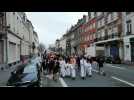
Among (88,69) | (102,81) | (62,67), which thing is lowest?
(102,81)

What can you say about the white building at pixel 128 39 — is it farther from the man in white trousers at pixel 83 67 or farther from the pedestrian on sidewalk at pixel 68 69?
the pedestrian on sidewalk at pixel 68 69

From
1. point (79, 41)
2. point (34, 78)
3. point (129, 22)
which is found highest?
point (129, 22)

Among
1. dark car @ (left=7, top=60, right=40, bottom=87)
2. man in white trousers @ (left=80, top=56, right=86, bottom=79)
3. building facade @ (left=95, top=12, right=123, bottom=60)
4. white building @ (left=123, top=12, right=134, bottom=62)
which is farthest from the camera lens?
white building @ (left=123, top=12, right=134, bottom=62)

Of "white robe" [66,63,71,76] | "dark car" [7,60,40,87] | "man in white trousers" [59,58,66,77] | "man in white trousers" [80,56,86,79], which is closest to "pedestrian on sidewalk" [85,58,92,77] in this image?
"man in white trousers" [80,56,86,79]

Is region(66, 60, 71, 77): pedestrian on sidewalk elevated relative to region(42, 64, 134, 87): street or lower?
elevated

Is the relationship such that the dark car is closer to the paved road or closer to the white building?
the paved road

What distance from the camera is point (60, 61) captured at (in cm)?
1223

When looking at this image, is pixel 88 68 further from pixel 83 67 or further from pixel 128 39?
pixel 128 39

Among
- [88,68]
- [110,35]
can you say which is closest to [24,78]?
[88,68]
